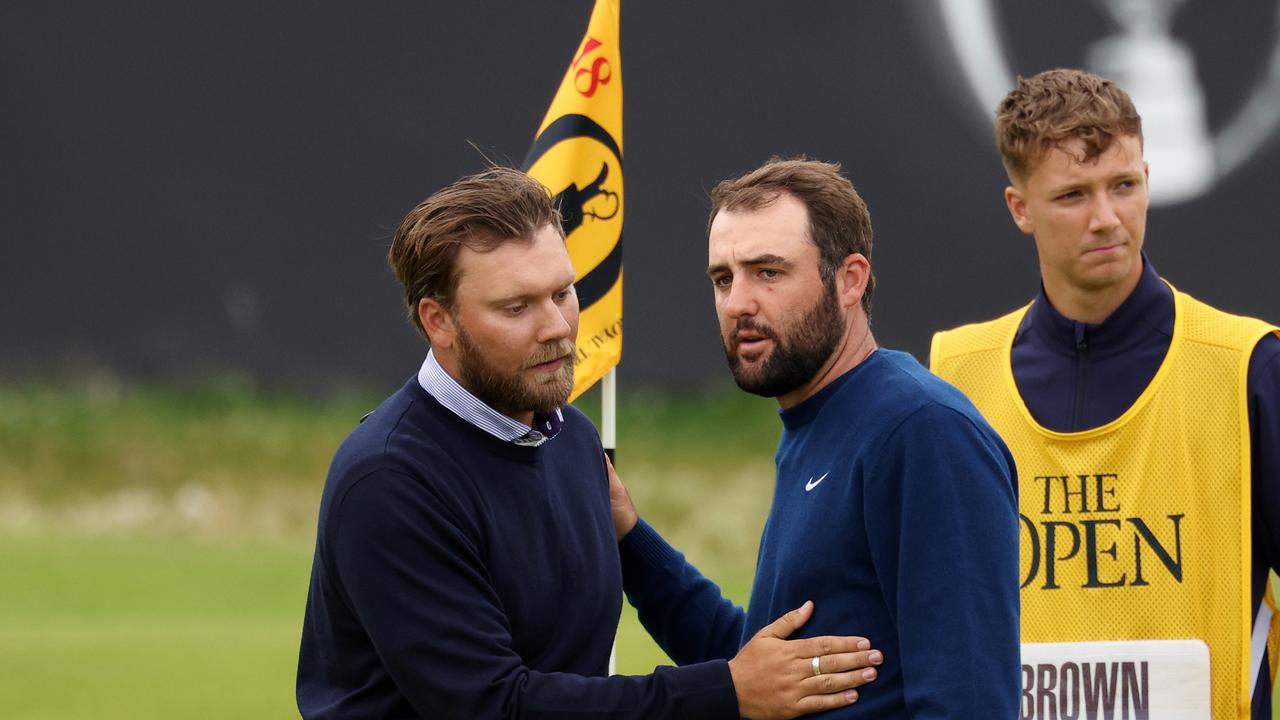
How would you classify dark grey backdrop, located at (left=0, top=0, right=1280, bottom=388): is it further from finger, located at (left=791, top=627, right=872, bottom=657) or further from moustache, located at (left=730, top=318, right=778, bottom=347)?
finger, located at (left=791, top=627, right=872, bottom=657)

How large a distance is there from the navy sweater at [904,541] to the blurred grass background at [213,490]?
6.21 meters

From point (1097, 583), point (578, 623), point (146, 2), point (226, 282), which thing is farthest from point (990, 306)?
point (578, 623)

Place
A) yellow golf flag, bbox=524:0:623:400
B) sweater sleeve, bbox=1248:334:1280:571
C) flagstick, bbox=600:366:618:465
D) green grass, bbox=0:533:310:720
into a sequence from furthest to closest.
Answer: green grass, bbox=0:533:310:720 < yellow golf flag, bbox=524:0:623:400 < flagstick, bbox=600:366:618:465 < sweater sleeve, bbox=1248:334:1280:571

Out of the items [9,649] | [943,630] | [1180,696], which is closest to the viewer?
[943,630]

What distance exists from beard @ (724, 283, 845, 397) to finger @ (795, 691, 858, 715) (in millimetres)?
541

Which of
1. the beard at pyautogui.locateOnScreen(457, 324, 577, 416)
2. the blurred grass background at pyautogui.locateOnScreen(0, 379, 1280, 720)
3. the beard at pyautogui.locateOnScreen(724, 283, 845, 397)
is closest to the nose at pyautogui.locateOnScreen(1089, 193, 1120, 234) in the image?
the beard at pyautogui.locateOnScreen(724, 283, 845, 397)

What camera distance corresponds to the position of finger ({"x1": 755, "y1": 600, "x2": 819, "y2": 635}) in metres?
2.69

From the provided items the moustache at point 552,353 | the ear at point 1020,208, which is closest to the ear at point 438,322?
the moustache at point 552,353

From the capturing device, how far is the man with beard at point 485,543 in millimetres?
2699

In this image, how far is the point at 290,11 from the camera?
1056cm

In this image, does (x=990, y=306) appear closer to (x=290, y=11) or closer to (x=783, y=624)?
(x=290, y=11)

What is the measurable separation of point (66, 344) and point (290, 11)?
8.61ft

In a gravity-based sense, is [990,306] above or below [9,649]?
above

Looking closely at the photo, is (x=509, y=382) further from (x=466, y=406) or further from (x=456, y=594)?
(x=456, y=594)
